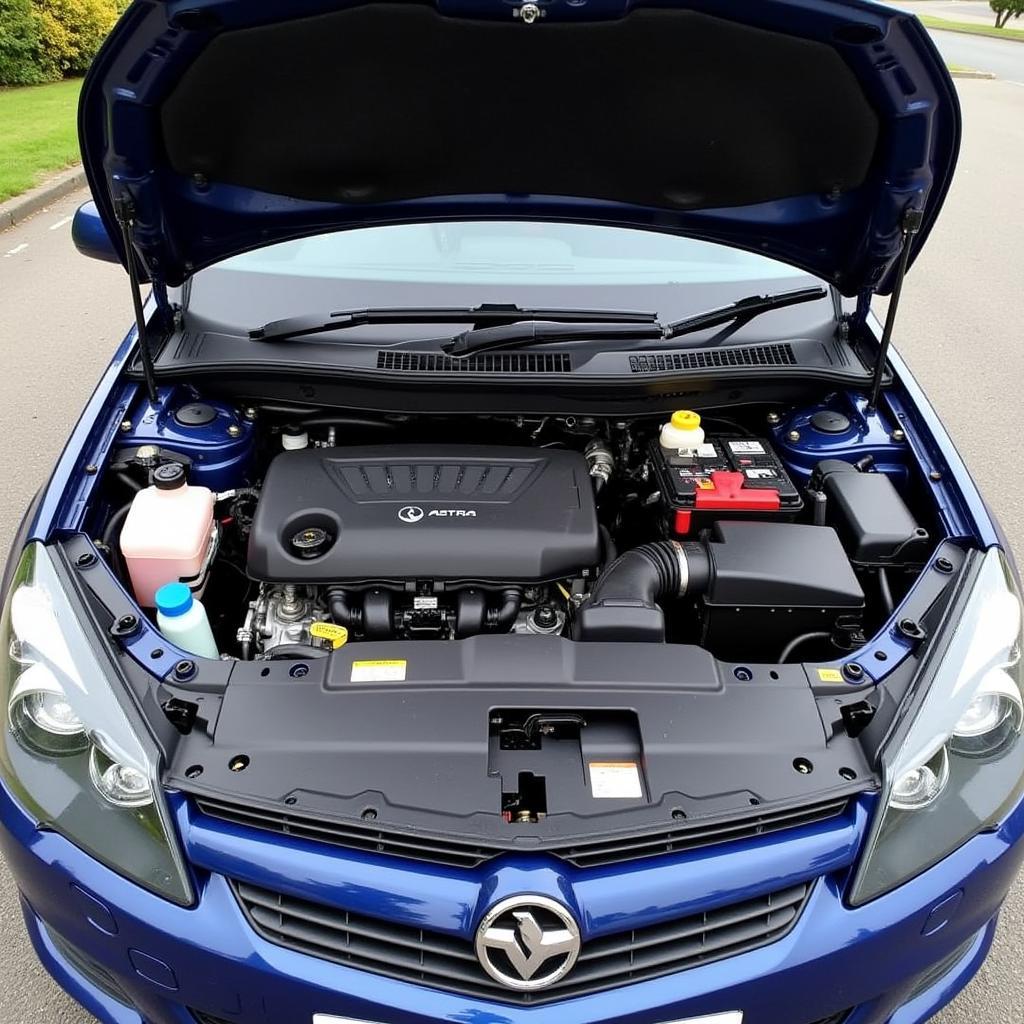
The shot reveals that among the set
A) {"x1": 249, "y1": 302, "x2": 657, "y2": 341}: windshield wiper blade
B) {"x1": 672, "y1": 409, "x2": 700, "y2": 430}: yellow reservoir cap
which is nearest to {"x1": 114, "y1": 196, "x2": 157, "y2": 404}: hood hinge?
{"x1": 249, "y1": 302, "x2": 657, "y2": 341}: windshield wiper blade

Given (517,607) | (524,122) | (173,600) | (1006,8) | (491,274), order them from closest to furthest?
1. (173,600)
2. (517,607)
3. (524,122)
4. (491,274)
5. (1006,8)

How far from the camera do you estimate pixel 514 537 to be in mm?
1904

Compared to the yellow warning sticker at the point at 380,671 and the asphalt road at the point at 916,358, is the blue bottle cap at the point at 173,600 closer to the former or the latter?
the yellow warning sticker at the point at 380,671

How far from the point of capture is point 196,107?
1.94 meters

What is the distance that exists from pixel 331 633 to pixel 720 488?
0.93 m

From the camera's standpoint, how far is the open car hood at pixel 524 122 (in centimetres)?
176

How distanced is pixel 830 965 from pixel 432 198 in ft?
5.96

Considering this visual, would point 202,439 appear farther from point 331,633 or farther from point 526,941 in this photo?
point 526,941

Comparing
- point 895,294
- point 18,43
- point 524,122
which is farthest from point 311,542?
point 18,43

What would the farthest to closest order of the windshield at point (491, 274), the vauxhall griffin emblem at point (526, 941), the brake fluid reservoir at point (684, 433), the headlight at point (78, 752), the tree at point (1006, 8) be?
the tree at point (1006, 8), the windshield at point (491, 274), the brake fluid reservoir at point (684, 433), the headlight at point (78, 752), the vauxhall griffin emblem at point (526, 941)

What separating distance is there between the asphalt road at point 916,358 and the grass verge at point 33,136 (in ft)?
1.97

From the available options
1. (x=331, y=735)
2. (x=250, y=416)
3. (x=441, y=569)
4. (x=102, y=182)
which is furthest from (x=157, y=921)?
(x=102, y=182)

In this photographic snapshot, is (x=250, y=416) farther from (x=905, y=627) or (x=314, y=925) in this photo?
(x=905, y=627)

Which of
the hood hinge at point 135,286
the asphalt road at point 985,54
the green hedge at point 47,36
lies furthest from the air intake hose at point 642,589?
the asphalt road at point 985,54
